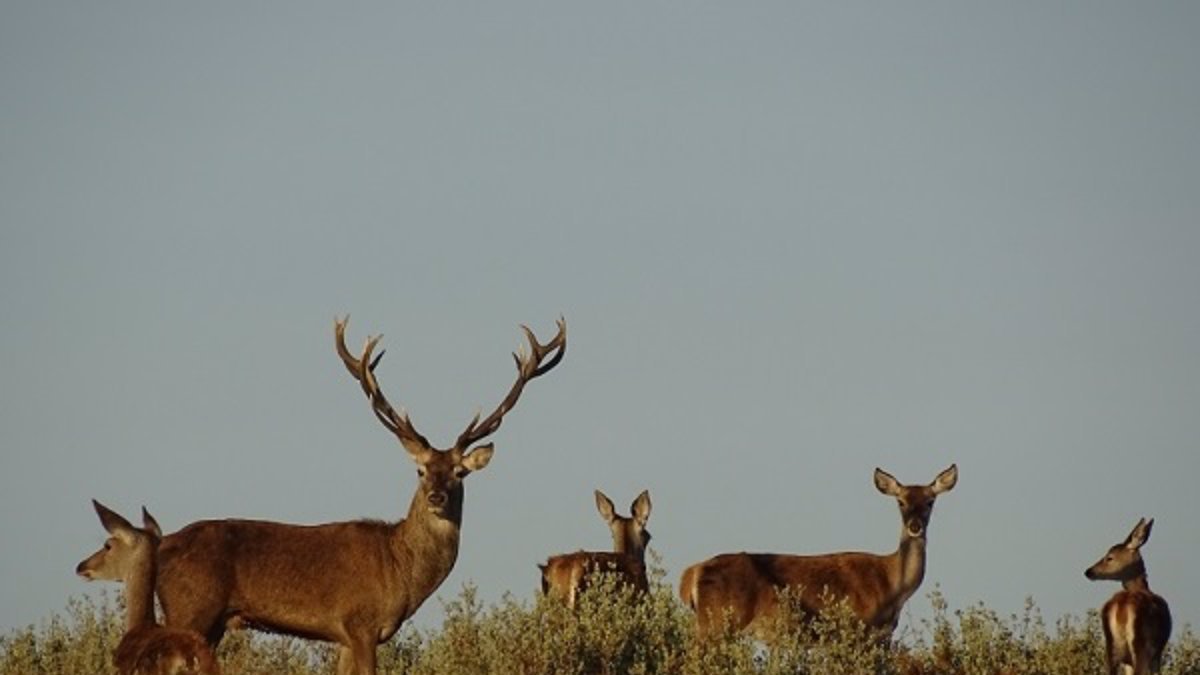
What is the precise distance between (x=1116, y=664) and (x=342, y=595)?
493 centimetres

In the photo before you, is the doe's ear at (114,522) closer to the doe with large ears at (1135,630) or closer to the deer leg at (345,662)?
the deer leg at (345,662)

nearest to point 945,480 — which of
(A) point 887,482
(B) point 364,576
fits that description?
(A) point 887,482

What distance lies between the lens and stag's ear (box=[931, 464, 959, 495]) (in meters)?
21.7

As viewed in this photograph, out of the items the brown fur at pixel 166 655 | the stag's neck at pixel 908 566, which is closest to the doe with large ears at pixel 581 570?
the stag's neck at pixel 908 566

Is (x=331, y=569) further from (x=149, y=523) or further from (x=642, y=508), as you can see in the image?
(x=642, y=508)

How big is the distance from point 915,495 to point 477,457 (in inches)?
160

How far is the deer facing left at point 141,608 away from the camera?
1494cm

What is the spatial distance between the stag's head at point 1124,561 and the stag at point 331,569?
203 inches

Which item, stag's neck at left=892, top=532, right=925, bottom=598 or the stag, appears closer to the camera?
the stag

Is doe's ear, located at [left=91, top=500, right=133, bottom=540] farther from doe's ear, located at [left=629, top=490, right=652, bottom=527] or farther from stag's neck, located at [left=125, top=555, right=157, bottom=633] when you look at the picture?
doe's ear, located at [left=629, top=490, right=652, bottom=527]

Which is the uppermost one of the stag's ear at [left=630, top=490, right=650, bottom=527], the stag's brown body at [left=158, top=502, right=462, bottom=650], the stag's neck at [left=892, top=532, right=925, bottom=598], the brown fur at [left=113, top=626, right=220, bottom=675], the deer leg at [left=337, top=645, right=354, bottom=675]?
the stag's ear at [left=630, top=490, right=650, bottom=527]

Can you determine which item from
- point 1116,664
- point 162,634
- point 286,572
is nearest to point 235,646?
point 286,572

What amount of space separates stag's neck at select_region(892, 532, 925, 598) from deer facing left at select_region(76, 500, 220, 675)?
561cm

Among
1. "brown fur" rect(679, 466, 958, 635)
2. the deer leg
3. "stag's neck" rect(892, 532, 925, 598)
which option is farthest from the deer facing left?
"stag's neck" rect(892, 532, 925, 598)
